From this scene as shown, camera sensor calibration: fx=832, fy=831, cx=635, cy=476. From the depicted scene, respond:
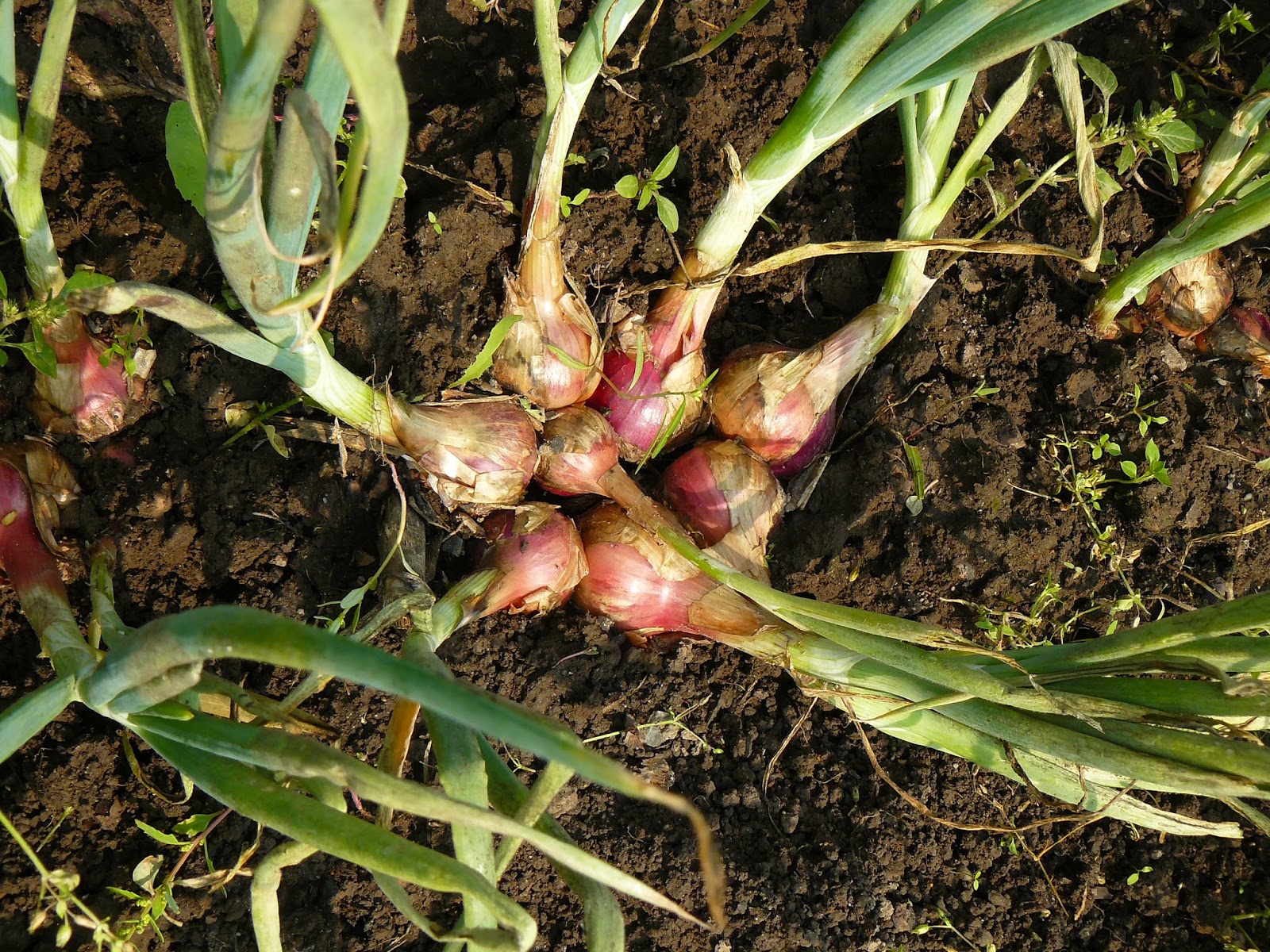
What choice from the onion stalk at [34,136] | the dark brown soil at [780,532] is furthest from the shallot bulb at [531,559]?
the onion stalk at [34,136]

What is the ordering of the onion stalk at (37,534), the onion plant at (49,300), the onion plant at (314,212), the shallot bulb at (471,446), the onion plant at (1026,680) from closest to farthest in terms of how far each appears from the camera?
the onion plant at (314,212)
the onion plant at (1026,680)
the onion plant at (49,300)
the onion stalk at (37,534)
the shallot bulb at (471,446)

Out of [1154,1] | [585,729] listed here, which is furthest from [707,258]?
[1154,1]

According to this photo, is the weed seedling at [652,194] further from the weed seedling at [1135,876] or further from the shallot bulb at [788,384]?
the weed seedling at [1135,876]

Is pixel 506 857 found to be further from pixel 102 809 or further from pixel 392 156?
pixel 102 809

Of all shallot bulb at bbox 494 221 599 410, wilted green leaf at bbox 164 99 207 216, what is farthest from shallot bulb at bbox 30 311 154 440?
shallot bulb at bbox 494 221 599 410

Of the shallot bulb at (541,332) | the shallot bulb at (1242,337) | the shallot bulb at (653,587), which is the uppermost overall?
the shallot bulb at (541,332)

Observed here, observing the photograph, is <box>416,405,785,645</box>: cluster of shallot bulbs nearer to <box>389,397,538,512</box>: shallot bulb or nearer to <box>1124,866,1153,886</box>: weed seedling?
<box>389,397,538,512</box>: shallot bulb

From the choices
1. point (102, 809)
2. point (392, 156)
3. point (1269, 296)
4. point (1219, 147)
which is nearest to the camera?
point (392, 156)
